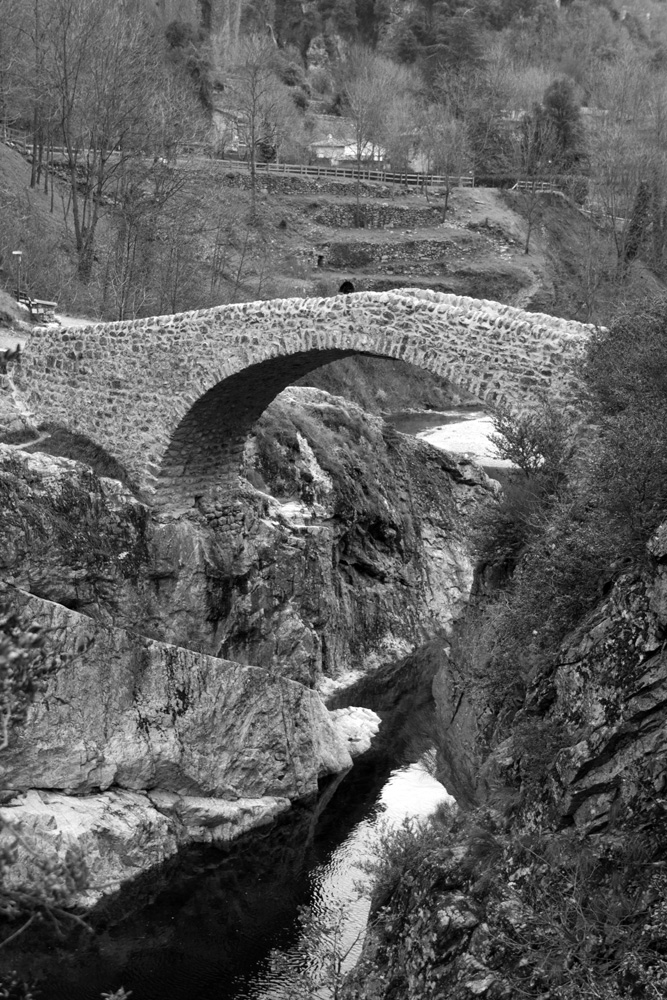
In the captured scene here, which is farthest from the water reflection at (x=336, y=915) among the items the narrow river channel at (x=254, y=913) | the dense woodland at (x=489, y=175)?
the dense woodland at (x=489, y=175)

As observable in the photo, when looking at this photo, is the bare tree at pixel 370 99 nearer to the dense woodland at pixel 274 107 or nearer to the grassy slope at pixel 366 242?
the dense woodland at pixel 274 107

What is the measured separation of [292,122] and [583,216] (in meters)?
14.0

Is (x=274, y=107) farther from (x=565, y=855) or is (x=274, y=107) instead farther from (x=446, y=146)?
(x=565, y=855)

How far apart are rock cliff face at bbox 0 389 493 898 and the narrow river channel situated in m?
0.44

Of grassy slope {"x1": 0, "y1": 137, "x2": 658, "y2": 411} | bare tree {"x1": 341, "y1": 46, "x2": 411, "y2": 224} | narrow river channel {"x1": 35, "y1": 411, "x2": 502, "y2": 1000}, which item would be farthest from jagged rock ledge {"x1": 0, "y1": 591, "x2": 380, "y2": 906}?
bare tree {"x1": 341, "y1": 46, "x2": 411, "y2": 224}

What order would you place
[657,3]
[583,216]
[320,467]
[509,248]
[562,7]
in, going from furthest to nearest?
[657,3] → [562,7] → [583,216] → [509,248] → [320,467]

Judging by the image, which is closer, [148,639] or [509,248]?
[148,639]

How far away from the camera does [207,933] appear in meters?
10.9

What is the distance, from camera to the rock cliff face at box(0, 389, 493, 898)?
1194 cm

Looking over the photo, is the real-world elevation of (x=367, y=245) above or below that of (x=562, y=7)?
below

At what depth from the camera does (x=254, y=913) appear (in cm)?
1123

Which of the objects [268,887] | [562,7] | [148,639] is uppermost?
[562,7]

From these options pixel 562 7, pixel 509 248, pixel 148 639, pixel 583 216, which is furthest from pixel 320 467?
pixel 562 7

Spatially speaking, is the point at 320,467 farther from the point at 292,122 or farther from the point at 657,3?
the point at 657,3
